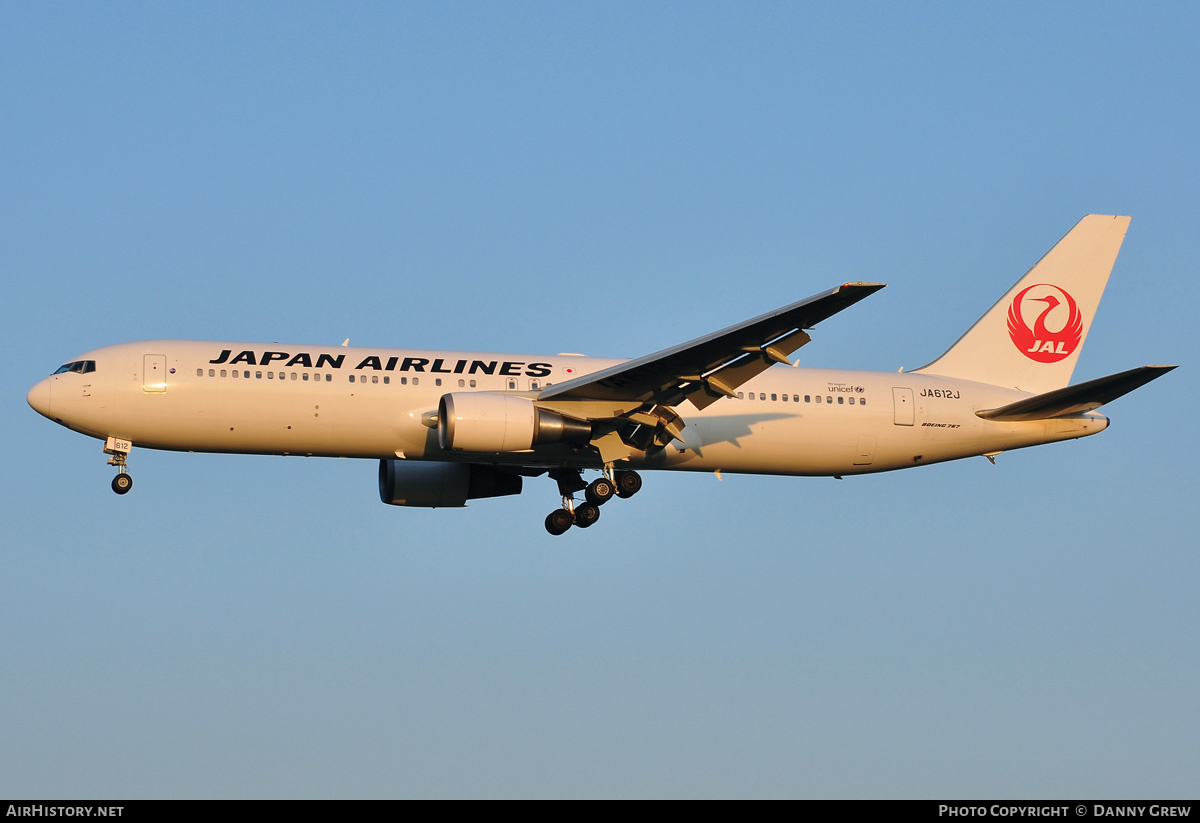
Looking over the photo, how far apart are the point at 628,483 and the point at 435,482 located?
6551 mm

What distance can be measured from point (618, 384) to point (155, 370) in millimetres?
11999

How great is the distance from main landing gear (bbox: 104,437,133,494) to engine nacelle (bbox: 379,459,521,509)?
317 inches

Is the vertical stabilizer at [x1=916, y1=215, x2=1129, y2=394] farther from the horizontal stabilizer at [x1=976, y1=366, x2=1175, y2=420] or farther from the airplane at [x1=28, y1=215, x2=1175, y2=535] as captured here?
the horizontal stabilizer at [x1=976, y1=366, x2=1175, y2=420]

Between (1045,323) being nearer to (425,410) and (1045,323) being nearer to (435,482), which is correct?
(435,482)

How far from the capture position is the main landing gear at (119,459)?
37.6 m

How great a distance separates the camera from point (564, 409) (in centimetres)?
3803

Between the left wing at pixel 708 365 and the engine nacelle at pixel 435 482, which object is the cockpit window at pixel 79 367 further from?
the left wing at pixel 708 365

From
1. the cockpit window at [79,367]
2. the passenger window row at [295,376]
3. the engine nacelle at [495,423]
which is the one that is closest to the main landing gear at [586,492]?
the engine nacelle at [495,423]

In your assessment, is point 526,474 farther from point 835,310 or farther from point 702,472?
point 835,310

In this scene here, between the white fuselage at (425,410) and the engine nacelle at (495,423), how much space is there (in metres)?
1.04

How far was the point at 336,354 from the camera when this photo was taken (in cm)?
3859

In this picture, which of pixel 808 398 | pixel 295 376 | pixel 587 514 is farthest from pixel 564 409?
pixel 808 398
